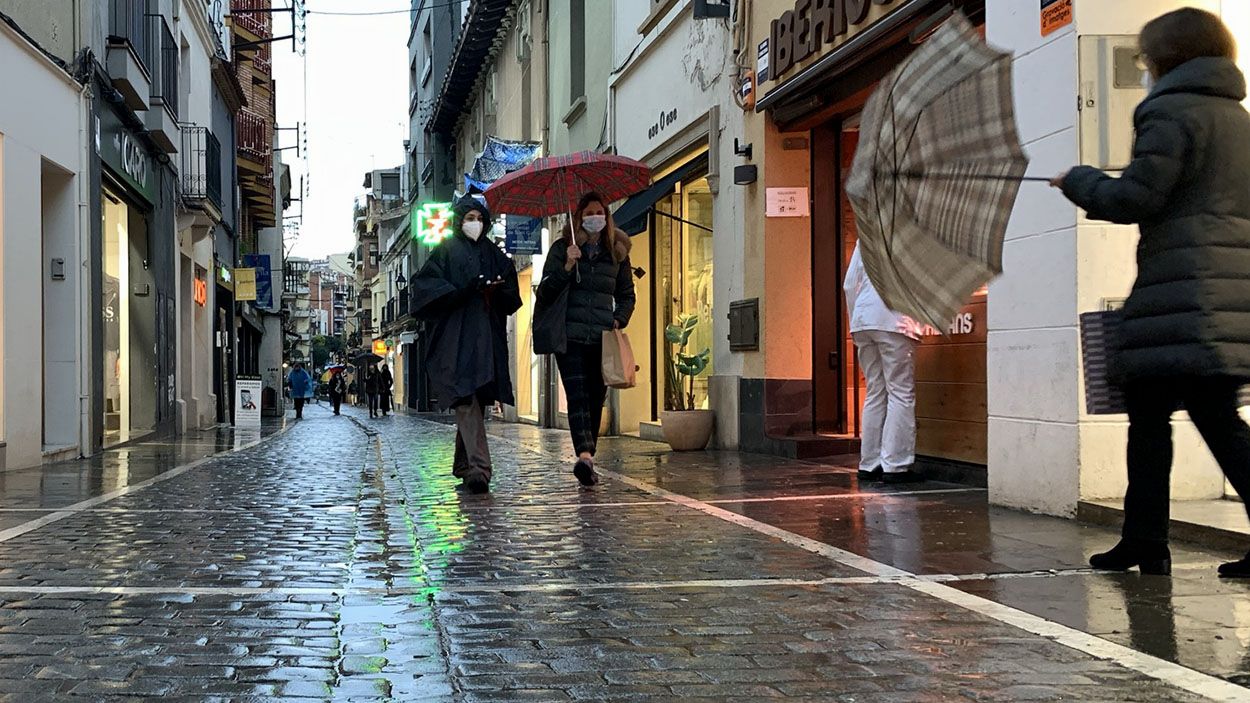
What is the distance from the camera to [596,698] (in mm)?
3252

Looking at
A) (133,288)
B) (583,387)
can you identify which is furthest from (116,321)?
(583,387)

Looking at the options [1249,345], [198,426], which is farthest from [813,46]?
[198,426]

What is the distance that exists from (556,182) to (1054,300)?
463cm

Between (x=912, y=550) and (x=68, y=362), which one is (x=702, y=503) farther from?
(x=68, y=362)

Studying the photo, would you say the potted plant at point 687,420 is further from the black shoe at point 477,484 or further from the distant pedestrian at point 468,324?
the black shoe at point 477,484

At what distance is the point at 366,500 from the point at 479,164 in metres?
15.6

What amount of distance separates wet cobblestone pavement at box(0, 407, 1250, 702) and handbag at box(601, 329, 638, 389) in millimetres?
967

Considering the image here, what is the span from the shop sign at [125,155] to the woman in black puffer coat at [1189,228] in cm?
1285

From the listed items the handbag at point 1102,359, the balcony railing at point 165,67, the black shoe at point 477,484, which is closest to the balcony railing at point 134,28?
the balcony railing at point 165,67

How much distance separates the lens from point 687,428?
1252 centimetres

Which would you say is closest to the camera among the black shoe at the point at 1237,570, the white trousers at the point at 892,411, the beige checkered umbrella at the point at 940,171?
the beige checkered umbrella at the point at 940,171

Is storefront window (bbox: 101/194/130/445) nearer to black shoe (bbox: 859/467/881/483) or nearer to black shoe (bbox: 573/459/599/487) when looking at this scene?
black shoe (bbox: 573/459/599/487)

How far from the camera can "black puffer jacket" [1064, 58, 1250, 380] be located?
4.32 meters

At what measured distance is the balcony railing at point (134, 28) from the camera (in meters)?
15.5
